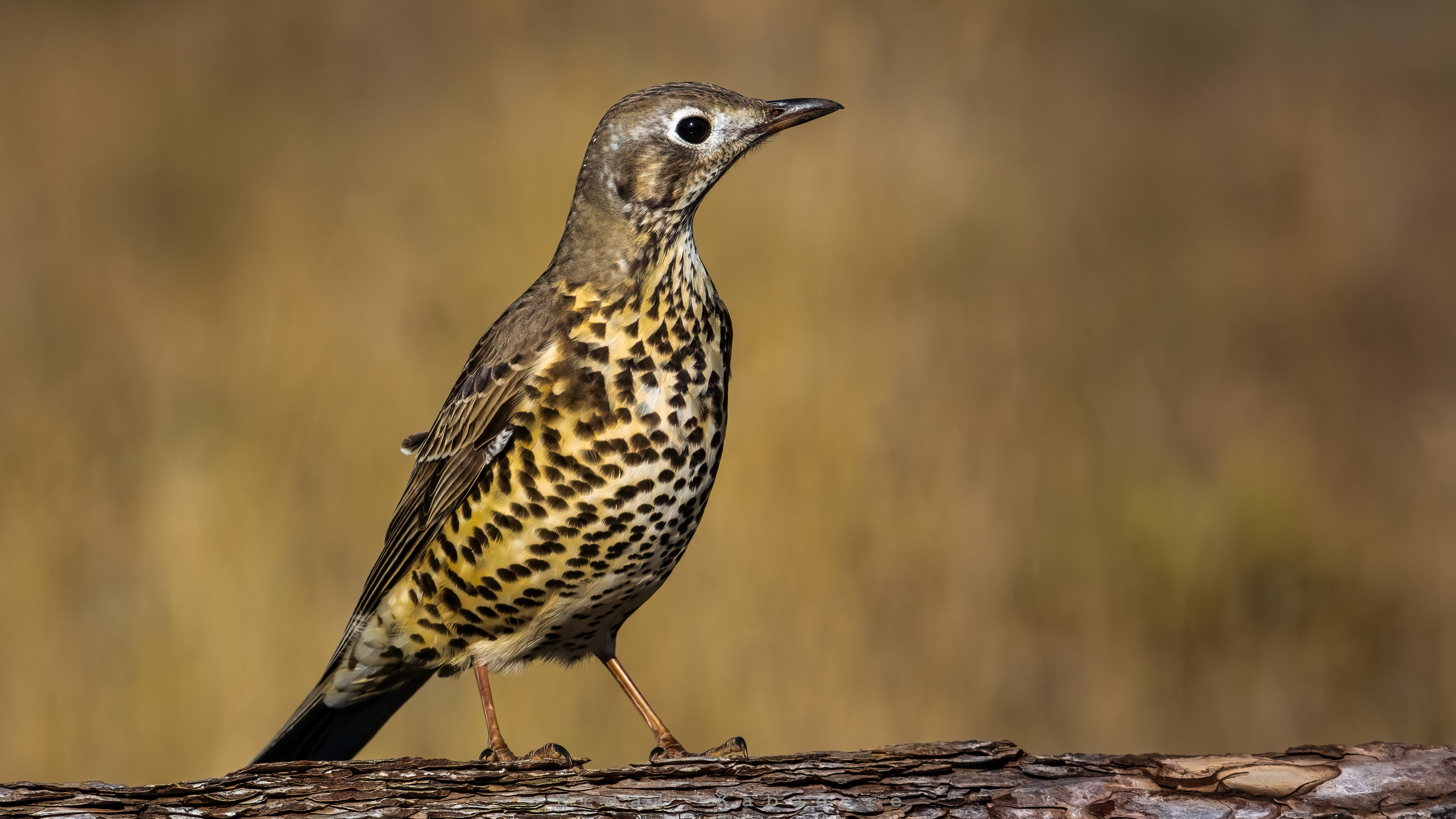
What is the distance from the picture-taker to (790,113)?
11.9 feet

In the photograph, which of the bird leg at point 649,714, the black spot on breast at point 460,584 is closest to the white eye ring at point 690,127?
the black spot on breast at point 460,584

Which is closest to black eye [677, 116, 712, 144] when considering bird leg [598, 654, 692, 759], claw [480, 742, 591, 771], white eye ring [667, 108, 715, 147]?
white eye ring [667, 108, 715, 147]

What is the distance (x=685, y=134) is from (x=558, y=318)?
25.9 inches

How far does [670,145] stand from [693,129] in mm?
86

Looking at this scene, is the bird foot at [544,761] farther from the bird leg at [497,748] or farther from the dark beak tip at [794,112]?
the dark beak tip at [794,112]

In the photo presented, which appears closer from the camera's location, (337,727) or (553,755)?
(553,755)

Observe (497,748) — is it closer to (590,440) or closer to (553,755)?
(553,755)

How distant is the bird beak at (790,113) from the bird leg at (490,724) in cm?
183

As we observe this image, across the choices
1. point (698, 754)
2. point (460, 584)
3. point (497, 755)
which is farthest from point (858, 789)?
point (460, 584)

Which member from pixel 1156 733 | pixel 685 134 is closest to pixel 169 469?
pixel 685 134

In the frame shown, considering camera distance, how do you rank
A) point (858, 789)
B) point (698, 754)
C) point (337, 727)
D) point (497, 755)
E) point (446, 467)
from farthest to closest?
1. point (337, 727)
2. point (446, 467)
3. point (497, 755)
4. point (698, 754)
5. point (858, 789)

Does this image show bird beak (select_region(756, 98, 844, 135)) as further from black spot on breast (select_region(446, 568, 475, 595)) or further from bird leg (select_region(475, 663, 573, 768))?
bird leg (select_region(475, 663, 573, 768))

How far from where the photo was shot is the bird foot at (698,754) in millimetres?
3070

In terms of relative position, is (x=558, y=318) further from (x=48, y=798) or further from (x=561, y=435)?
(x=48, y=798)
